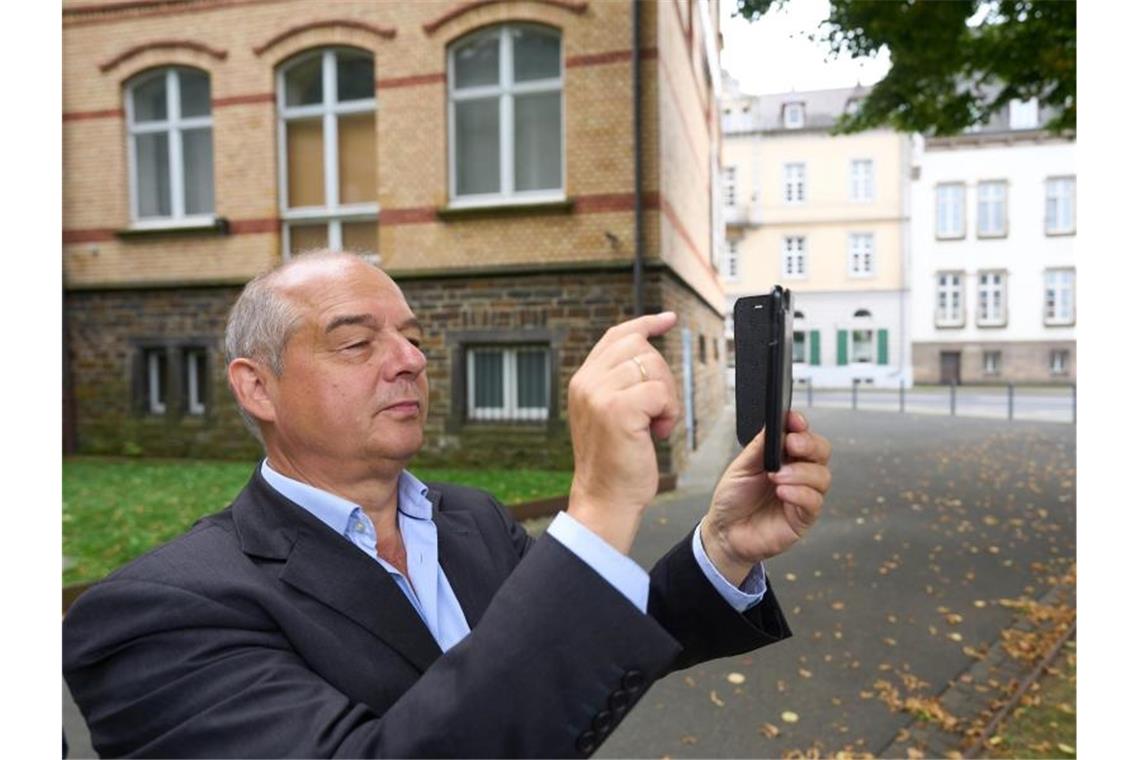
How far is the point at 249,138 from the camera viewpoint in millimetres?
1416

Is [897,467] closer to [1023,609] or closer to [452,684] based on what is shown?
Answer: [1023,609]

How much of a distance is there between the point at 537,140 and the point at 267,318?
235 cm

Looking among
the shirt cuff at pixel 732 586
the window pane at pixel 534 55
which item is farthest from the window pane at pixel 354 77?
the shirt cuff at pixel 732 586

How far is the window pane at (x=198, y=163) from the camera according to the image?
1769 mm

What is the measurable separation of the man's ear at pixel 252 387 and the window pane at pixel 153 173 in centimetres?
135

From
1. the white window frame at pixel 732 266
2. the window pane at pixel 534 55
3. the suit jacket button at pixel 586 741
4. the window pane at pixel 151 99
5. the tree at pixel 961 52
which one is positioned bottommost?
the suit jacket button at pixel 586 741

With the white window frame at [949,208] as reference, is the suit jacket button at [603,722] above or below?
below

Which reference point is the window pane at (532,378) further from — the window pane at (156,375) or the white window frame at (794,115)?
the window pane at (156,375)

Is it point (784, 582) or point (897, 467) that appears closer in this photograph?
point (784, 582)

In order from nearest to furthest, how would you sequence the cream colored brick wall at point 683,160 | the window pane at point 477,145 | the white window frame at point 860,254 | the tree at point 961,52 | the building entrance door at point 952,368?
the white window frame at point 860,254 → the cream colored brick wall at point 683,160 → the tree at point 961,52 → the window pane at point 477,145 → the building entrance door at point 952,368

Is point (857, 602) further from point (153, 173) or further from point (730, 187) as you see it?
point (153, 173)

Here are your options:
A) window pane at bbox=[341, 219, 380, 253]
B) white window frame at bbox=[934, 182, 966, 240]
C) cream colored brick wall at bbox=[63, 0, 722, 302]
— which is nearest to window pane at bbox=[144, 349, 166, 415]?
cream colored brick wall at bbox=[63, 0, 722, 302]

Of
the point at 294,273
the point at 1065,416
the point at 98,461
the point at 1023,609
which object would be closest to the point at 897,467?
the point at 1023,609

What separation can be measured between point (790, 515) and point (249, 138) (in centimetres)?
128
